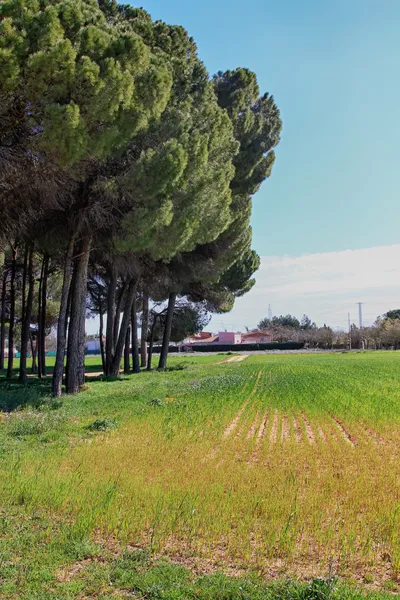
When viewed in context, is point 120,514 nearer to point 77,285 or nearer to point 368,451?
point 368,451

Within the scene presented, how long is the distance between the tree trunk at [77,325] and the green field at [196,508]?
605 centimetres

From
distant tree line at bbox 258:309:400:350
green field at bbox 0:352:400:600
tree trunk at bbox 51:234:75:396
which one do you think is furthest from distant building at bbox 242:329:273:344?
green field at bbox 0:352:400:600

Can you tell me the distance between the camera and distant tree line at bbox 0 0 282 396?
38.2 ft

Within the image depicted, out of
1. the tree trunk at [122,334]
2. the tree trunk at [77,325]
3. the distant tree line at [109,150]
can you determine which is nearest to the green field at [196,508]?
the tree trunk at [77,325]

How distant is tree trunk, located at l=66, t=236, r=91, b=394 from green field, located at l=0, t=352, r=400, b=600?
6051mm

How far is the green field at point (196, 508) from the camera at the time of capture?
12.5 feet

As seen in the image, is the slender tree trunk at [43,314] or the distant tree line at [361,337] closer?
the slender tree trunk at [43,314]

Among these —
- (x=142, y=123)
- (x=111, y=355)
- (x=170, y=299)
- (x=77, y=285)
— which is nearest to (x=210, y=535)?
(x=142, y=123)

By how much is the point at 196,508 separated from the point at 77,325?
40.7 feet

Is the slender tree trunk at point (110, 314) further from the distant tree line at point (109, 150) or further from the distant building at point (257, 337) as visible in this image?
the distant building at point (257, 337)

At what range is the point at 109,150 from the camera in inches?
540

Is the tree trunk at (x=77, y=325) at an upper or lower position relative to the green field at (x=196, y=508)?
upper

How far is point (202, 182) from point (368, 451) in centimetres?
1157

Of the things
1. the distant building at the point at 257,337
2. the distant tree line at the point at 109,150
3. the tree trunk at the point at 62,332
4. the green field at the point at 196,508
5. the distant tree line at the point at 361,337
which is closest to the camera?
the green field at the point at 196,508
